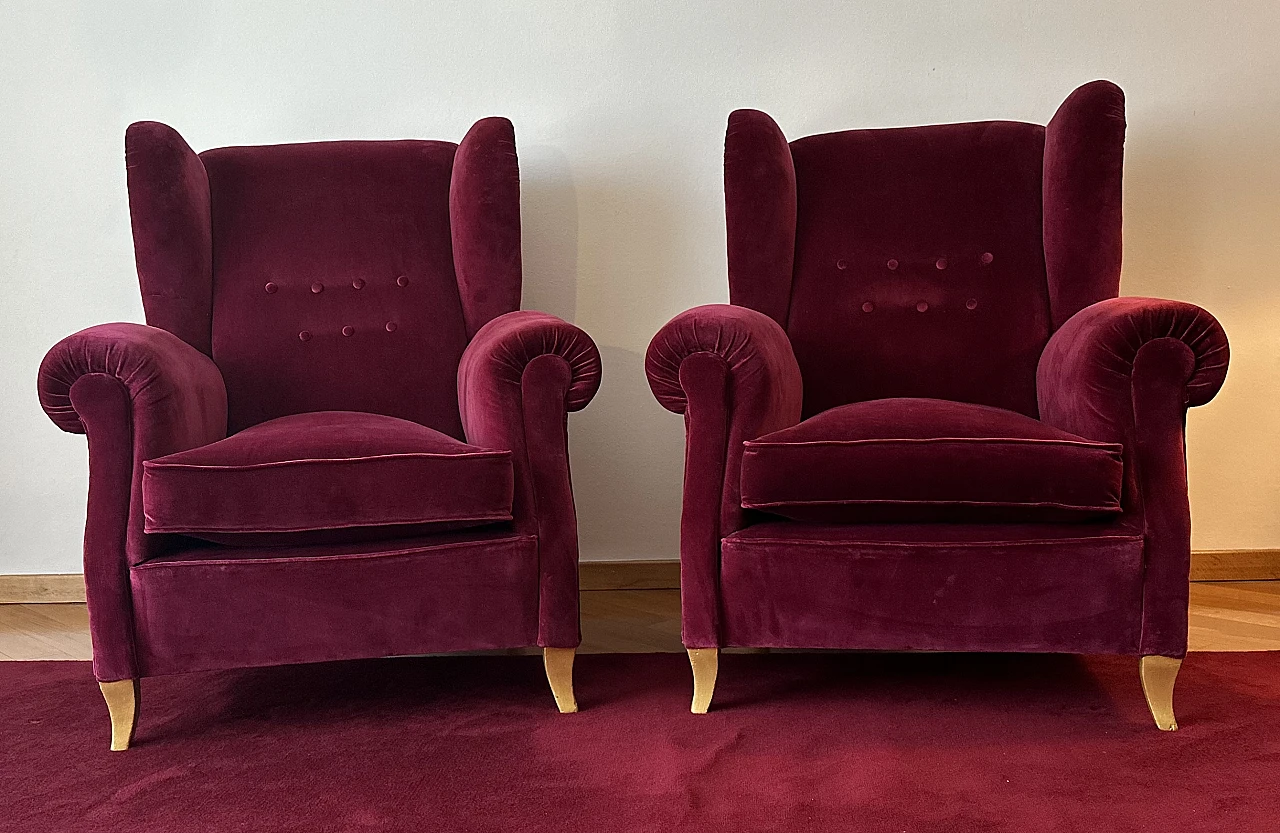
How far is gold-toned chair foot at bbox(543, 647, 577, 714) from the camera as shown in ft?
6.12

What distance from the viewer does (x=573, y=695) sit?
74.7 inches

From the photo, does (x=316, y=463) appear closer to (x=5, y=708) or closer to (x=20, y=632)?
(x=5, y=708)

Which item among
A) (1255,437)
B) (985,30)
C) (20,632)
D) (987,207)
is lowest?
(20,632)

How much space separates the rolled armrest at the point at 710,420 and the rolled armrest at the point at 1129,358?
0.52 meters

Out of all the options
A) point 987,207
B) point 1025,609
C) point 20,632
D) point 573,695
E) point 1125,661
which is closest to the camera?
point 1025,609

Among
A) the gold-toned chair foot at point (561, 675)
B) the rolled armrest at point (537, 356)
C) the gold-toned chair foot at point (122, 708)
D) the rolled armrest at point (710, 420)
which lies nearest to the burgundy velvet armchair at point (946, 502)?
the rolled armrest at point (710, 420)

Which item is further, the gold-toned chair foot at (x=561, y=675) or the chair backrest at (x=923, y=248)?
the chair backrest at (x=923, y=248)

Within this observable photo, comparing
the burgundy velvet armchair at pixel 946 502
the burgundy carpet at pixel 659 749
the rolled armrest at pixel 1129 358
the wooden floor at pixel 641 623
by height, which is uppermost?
the rolled armrest at pixel 1129 358

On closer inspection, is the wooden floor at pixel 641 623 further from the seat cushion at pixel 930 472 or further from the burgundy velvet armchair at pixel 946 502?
the seat cushion at pixel 930 472

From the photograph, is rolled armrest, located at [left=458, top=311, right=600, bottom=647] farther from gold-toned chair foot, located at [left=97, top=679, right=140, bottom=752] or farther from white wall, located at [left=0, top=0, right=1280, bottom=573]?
white wall, located at [left=0, top=0, right=1280, bottom=573]

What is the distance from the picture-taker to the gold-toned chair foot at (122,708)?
1759mm

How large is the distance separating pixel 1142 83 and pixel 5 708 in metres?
2.85

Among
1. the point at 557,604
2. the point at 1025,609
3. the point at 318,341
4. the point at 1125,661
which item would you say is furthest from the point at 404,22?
the point at 1125,661

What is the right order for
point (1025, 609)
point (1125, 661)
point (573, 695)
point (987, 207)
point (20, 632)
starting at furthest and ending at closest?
point (20, 632) < point (987, 207) < point (1125, 661) < point (573, 695) < point (1025, 609)
